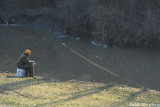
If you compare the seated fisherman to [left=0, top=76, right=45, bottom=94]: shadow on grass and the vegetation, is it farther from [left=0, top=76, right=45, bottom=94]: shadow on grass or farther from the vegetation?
the vegetation

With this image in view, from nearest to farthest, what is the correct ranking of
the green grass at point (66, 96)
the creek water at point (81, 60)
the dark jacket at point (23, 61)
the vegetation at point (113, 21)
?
the green grass at point (66, 96), the dark jacket at point (23, 61), the creek water at point (81, 60), the vegetation at point (113, 21)

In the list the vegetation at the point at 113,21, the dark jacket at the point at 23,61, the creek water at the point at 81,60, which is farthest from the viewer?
the vegetation at the point at 113,21

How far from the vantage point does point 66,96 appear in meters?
10.5

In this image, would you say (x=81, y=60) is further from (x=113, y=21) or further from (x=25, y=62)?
(x=113, y=21)

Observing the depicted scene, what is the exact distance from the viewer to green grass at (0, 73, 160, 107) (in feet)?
28.5

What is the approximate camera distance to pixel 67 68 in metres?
21.8

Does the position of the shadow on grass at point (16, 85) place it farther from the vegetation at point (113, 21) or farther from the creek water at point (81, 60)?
the vegetation at point (113, 21)

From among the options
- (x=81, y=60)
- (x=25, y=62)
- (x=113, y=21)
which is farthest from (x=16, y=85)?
(x=113, y=21)

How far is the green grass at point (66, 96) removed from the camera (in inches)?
341

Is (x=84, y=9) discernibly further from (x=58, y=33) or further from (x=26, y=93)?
(x=26, y=93)

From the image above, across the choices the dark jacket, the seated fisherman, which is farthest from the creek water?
the dark jacket

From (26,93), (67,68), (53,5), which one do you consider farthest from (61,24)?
(26,93)

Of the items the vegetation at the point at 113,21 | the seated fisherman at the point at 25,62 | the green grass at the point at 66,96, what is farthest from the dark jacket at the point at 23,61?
the vegetation at the point at 113,21

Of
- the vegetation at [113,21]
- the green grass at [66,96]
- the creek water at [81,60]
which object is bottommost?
the creek water at [81,60]
